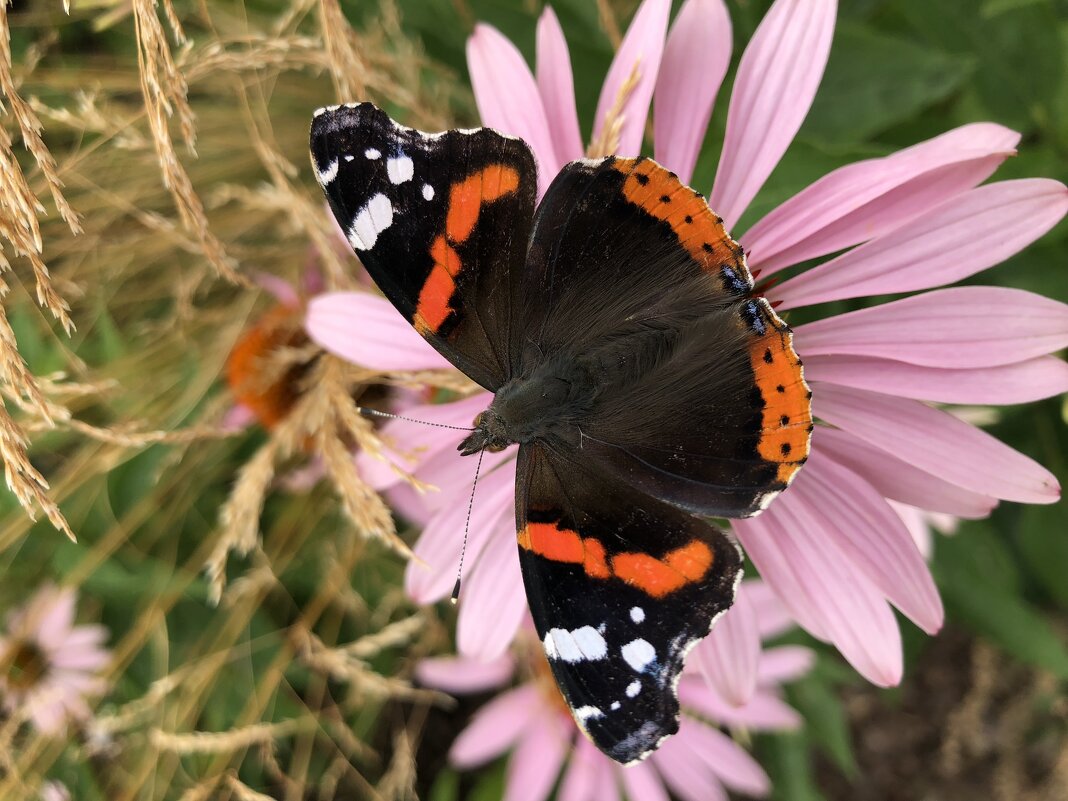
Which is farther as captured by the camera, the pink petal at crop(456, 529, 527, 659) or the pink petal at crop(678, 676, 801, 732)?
the pink petal at crop(678, 676, 801, 732)

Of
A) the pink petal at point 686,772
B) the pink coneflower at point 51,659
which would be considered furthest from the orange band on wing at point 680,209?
the pink coneflower at point 51,659

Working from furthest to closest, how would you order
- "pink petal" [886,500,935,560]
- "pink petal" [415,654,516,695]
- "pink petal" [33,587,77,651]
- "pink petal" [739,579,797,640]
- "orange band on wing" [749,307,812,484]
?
"pink petal" [415,654,516,695] < "pink petal" [33,587,77,651] < "pink petal" [739,579,797,640] < "pink petal" [886,500,935,560] < "orange band on wing" [749,307,812,484]

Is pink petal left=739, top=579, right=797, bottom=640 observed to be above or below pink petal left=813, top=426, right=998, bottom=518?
below

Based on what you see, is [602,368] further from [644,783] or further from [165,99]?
[644,783]

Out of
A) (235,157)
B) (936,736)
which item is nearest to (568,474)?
(235,157)

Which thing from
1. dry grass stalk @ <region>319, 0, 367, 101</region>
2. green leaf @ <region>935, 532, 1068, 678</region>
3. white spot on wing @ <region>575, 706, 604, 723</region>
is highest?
dry grass stalk @ <region>319, 0, 367, 101</region>

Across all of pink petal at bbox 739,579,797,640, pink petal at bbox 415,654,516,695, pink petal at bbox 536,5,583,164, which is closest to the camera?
pink petal at bbox 536,5,583,164

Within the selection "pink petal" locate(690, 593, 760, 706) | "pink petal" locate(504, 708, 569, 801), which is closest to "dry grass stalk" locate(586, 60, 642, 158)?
"pink petal" locate(690, 593, 760, 706)

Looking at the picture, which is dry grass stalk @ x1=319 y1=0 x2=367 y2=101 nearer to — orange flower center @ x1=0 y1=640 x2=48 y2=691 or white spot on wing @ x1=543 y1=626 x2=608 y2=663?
white spot on wing @ x1=543 y1=626 x2=608 y2=663
